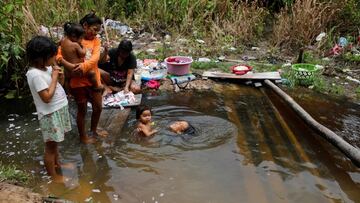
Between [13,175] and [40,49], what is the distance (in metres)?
1.20

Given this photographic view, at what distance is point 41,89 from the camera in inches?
131

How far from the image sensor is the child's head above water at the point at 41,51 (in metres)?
3.30

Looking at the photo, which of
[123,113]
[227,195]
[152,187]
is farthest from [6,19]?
[227,195]

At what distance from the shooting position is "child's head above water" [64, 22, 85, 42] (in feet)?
13.0

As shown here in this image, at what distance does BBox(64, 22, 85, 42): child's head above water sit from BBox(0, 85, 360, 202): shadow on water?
3.94ft

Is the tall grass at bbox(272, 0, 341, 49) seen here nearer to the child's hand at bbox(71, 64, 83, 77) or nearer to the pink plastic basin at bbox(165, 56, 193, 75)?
the pink plastic basin at bbox(165, 56, 193, 75)

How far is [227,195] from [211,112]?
84.1 inches

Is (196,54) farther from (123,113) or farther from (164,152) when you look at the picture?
(164,152)

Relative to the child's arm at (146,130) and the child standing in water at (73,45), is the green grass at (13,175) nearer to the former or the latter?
the child standing in water at (73,45)

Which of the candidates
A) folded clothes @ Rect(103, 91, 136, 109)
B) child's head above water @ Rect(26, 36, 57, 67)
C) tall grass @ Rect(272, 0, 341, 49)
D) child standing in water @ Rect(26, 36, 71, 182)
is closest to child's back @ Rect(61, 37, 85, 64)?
child standing in water @ Rect(26, 36, 71, 182)

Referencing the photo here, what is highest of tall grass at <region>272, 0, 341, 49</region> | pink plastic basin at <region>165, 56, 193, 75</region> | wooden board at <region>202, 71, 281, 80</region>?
tall grass at <region>272, 0, 341, 49</region>

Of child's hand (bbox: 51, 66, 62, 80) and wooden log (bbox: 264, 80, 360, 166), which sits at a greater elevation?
child's hand (bbox: 51, 66, 62, 80)

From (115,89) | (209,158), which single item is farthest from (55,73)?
(115,89)

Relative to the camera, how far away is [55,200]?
321 cm
